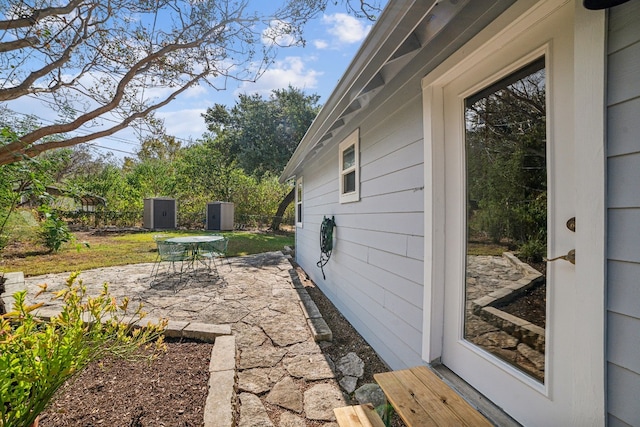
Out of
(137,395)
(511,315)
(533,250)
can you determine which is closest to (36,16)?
(137,395)

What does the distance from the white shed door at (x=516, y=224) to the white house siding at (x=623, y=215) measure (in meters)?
0.09

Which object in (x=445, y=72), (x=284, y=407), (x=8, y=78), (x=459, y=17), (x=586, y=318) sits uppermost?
(x=8, y=78)

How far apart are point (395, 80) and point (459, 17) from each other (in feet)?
2.88

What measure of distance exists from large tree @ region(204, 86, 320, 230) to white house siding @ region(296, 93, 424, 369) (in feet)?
25.9

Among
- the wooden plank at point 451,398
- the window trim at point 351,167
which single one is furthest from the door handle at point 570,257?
the window trim at point 351,167

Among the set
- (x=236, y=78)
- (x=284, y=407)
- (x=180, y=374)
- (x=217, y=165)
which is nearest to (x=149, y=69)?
(x=236, y=78)

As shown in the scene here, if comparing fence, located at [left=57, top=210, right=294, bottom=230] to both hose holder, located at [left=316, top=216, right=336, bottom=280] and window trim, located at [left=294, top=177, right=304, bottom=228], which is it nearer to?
window trim, located at [left=294, top=177, right=304, bottom=228]

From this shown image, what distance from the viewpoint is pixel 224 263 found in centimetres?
704

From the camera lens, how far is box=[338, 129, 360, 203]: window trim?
3227 mm

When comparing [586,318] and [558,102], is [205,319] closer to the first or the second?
[586,318]

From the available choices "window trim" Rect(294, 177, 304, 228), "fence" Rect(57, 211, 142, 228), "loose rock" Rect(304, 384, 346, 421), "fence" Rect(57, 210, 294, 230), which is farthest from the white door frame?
"fence" Rect(57, 211, 142, 228)

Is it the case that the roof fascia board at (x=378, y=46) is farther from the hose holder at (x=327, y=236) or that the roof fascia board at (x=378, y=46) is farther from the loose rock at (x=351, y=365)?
the loose rock at (x=351, y=365)

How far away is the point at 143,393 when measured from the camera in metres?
1.86

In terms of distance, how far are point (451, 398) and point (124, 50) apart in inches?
230
